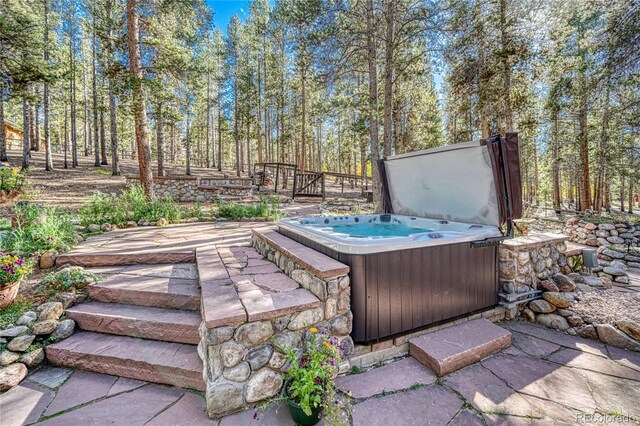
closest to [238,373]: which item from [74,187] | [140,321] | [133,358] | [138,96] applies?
[133,358]

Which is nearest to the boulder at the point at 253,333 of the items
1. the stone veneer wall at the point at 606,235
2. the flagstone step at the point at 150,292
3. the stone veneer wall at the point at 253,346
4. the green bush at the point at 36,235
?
the stone veneer wall at the point at 253,346

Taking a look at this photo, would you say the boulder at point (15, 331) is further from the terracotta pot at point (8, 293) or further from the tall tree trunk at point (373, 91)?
the tall tree trunk at point (373, 91)

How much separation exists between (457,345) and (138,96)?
710 centimetres

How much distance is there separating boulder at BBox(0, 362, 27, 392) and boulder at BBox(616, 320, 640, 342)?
4.68m

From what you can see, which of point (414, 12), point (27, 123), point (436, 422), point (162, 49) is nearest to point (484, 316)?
point (436, 422)

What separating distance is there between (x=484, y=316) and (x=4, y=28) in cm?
1067

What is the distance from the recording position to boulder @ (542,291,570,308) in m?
2.79

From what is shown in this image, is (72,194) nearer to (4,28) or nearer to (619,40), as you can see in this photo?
(4,28)

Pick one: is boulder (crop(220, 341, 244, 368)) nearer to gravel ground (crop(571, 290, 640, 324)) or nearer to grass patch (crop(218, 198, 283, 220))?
gravel ground (crop(571, 290, 640, 324))

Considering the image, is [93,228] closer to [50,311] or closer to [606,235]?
[50,311]

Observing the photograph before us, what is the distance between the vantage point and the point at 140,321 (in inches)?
89.0

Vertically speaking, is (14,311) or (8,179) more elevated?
(8,179)

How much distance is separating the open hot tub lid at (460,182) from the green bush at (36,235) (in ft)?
14.8

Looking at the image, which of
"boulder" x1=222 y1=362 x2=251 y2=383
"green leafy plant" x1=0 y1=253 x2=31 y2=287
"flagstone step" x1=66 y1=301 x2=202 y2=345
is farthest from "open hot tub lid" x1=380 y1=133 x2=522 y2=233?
"green leafy plant" x1=0 y1=253 x2=31 y2=287
